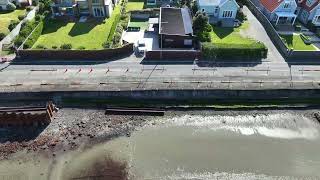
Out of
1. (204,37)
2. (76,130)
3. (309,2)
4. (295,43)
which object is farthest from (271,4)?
(76,130)

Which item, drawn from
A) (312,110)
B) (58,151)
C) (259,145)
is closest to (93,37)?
(58,151)

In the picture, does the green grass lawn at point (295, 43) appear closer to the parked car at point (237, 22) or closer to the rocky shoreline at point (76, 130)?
the parked car at point (237, 22)

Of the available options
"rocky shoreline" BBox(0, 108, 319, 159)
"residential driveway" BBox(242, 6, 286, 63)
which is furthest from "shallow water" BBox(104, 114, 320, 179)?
"residential driveway" BBox(242, 6, 286, 63)

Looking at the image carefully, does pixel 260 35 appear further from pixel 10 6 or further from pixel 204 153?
pixel 10 6

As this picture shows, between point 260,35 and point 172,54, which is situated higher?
point 260,35

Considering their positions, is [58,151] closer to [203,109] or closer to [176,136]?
[176,136]
